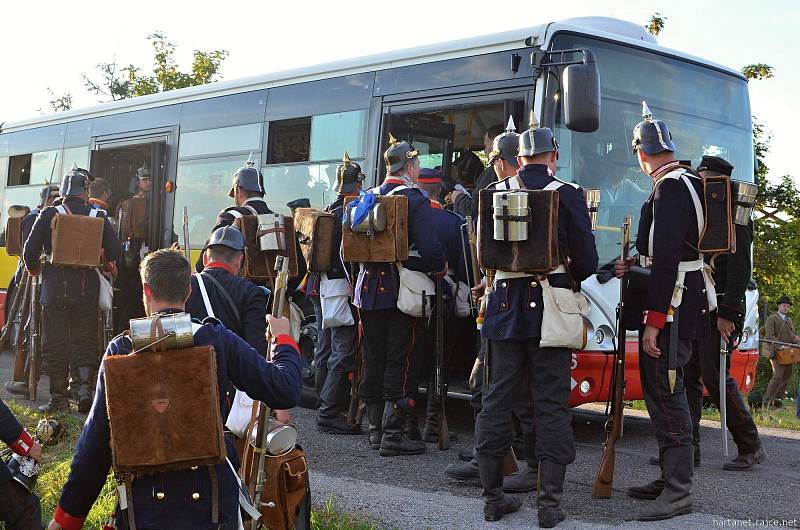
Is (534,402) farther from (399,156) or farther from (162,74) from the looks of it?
(162,74)

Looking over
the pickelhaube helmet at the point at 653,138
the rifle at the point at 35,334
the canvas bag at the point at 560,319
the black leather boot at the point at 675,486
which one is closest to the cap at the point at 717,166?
the pickelhaube helmet at the point at 653,138

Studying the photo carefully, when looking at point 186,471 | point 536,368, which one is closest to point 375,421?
point 536,368

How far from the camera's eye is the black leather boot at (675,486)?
5.24 meters

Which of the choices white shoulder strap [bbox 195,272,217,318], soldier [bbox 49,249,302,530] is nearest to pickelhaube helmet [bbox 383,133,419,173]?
white shoulder strap [bbox 195,272,217,318]

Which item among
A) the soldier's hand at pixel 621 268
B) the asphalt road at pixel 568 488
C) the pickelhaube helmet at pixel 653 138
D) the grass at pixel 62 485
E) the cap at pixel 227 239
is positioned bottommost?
the grass at pixel 62 485

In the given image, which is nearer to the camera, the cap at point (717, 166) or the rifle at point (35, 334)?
the cap at point (717, 166)

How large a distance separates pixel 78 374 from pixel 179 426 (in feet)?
20.7

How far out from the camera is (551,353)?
5.17 m

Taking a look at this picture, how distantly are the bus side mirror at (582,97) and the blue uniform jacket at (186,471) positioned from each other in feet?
13.6

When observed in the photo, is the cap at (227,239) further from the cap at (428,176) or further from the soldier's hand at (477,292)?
the cap at (428,176)

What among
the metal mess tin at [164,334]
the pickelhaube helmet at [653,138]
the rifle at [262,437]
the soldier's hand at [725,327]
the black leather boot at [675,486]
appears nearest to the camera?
the metal mess tin at [164,334]

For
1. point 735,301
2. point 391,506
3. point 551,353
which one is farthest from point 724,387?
point 391,506

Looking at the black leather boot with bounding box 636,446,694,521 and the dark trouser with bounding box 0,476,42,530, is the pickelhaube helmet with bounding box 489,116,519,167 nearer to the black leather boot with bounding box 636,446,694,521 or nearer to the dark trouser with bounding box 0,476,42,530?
the black leather boot with bounding box 636,446,694,521

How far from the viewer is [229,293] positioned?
472 cm
